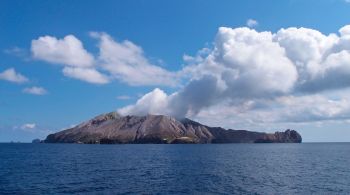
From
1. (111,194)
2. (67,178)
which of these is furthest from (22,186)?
(111,194)

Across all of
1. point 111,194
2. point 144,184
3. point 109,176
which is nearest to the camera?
point 111,194

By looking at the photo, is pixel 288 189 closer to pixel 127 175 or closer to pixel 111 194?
pixel 111 194

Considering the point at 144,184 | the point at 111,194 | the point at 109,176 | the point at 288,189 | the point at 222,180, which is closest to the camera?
the point at 111,194

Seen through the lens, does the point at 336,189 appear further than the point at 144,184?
No

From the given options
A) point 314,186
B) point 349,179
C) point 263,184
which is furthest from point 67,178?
point 349,179

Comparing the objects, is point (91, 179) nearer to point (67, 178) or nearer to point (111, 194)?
point (67, 178)

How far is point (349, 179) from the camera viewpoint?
9631 cm

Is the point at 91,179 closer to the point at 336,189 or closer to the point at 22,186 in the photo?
the point at 22,186

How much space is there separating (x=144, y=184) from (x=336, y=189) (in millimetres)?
43195

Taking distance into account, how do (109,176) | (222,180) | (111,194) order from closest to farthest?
(111,194) < (222,180) < (109,176)

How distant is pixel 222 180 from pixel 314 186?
72.1ft

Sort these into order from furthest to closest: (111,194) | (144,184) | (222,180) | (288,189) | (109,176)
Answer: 1. (109,176)
2. (222,180)
3. (144,184)
4. (288,189)
5. (111,194)

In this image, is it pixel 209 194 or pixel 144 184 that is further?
pixel 144 184

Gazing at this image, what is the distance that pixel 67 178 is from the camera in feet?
313
